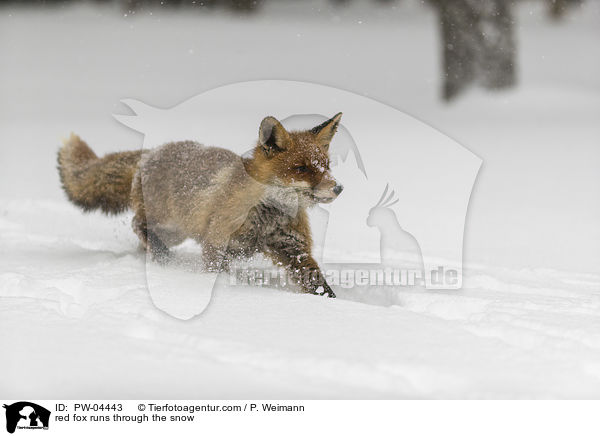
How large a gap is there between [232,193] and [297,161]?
516 millimetres

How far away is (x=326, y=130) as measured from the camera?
3857mm

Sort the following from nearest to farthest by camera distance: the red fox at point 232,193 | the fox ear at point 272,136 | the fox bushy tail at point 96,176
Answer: the fox ear at point 272,136 < the red fox at point 232,193 < the fox bushy tail at point 96,176

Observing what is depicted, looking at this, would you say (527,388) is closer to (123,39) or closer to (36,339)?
(36,339)

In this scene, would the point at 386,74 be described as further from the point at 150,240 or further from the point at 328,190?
the point at 328,190

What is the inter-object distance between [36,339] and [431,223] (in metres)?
3.77

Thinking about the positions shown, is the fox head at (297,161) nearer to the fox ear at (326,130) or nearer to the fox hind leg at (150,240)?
the fox ear at (326,130)

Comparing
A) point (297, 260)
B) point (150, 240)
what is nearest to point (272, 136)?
point (297, 260)

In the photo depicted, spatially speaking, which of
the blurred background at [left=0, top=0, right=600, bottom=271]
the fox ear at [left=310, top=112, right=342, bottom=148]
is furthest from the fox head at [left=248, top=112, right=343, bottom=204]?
the blurred background at [left=0, top=0, right=600, bottom=271]

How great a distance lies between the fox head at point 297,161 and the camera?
3.69 meters

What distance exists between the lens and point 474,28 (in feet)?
31.9
